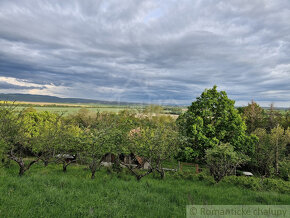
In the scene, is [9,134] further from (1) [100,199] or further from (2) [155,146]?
(2) [155,146]

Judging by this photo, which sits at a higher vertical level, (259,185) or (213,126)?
(213,126)

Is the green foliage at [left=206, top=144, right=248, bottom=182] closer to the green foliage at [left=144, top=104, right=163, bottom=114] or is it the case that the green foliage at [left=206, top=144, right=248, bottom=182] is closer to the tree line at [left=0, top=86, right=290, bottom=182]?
the tree line at [left=0, top=86, right=290, bottom=182]

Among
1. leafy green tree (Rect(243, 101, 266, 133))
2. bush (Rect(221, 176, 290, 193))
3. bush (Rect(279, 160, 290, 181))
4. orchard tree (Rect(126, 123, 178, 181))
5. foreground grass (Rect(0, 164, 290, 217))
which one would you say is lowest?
bush (Rect(279, 160, 290, 181))

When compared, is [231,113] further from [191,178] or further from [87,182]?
[87,182]

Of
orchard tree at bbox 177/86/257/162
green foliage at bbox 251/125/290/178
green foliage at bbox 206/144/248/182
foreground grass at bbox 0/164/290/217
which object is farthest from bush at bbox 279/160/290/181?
foreground grass at bbox 0/164/290/217

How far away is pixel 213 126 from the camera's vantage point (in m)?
26.7

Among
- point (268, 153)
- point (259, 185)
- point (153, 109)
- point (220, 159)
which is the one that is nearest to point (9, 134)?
point (220, 159)

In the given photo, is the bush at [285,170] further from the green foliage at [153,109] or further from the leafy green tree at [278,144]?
the green foliage at [153,109]

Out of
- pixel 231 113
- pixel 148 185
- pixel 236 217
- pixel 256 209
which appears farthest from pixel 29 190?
pixel 231 113

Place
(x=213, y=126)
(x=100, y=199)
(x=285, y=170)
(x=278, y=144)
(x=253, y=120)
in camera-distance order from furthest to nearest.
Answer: (x=253, y=120) < (x=278, y=144) < (x=213, y=126) < (x=285, y=170) < (x=100, y=199)

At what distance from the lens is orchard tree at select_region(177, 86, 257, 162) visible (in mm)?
26141

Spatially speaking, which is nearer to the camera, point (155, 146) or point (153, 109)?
point (155, 146)

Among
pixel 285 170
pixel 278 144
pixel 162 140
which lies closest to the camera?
pixel 162 140

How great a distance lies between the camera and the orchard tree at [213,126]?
2614cm
